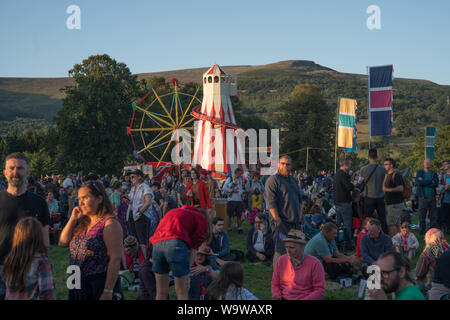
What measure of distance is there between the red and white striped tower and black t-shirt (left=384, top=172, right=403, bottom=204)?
2275 cm

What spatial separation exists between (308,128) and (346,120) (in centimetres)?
3069

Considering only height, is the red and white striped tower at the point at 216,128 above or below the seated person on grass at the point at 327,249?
above

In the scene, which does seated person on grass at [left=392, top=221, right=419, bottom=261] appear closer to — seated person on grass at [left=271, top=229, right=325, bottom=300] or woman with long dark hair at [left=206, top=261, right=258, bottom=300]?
seated person on grass at [left=271, top=229, right=325, bottom=300]

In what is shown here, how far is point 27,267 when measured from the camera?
141 inches

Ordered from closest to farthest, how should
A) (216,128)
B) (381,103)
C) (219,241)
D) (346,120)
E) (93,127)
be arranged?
(219,241), (381,103), (346,120), (216,128), (93,127)

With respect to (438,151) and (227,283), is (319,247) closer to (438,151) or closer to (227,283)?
(227,283)

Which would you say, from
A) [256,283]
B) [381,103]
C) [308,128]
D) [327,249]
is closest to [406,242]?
[327,249]

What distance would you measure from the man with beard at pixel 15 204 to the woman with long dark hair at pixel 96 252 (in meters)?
0.37

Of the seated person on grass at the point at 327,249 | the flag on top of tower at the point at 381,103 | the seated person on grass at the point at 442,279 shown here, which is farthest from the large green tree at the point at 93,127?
the seated person on grass at the point at 442,279

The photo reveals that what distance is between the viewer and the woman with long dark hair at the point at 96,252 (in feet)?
13.1

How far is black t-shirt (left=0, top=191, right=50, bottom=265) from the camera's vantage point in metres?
4.20

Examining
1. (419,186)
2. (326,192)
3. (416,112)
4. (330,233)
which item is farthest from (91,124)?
(416,112)

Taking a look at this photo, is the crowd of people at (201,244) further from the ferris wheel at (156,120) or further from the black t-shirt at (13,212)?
the ferris wheel at (156,120)

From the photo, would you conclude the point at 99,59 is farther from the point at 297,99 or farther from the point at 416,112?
the point at 416,112
